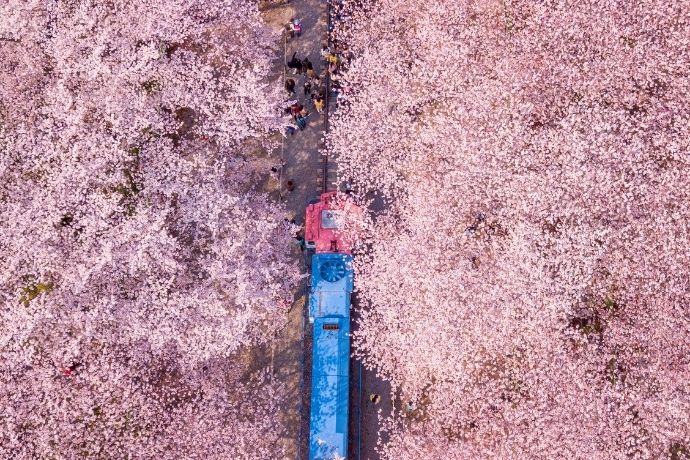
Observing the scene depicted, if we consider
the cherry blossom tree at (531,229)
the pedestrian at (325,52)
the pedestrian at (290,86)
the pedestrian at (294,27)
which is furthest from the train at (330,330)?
the pedestrian at (294,27)

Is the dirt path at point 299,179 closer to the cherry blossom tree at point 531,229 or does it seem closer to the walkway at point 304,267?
the walkway at point 304,267

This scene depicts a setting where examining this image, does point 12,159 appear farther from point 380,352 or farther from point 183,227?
point 380,352

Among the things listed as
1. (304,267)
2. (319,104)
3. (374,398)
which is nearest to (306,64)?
(319,104)

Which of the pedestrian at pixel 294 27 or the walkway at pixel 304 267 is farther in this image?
the pedestrian at pixel 294 27

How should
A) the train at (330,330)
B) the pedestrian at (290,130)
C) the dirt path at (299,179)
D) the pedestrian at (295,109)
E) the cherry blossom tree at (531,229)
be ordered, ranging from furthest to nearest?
the pedestrian at (290,130)
the pedestrian at (295,109)
the dirt path at (299,179)
the train at (330,330)
the cherry blossom tree at (531,229)

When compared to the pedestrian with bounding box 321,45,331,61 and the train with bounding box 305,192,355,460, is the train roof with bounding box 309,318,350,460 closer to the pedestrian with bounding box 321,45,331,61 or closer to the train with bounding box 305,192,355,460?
the train with bounding box 305,192,355,460

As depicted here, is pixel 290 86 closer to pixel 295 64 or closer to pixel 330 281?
pixel 295 64

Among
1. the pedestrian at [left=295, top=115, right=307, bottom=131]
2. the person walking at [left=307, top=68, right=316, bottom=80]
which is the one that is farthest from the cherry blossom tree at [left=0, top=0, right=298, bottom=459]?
the person walking at [left=307, top=68, right=316, bottom=80]

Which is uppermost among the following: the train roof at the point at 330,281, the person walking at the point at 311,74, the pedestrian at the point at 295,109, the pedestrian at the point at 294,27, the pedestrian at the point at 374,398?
the pedestrian at the point at 294,27

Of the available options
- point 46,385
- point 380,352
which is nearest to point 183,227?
point 46,385
